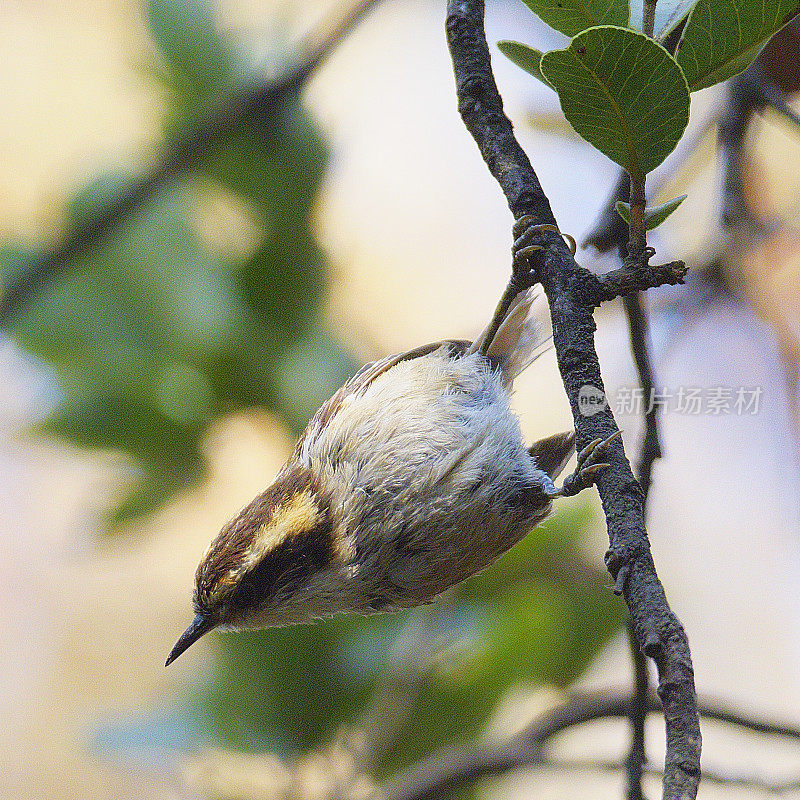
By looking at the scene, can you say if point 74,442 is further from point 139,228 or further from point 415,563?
point 415,563

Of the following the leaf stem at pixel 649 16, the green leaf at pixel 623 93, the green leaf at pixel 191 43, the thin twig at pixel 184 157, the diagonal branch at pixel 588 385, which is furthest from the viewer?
the green leaf at pixel 191 43

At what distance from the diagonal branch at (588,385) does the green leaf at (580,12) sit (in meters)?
0.08

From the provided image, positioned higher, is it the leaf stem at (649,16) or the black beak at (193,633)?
the leaf stem at (649,16)

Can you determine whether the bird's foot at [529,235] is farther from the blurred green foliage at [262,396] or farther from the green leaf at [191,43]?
the green leaf at [191,43]

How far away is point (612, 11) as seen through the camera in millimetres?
950

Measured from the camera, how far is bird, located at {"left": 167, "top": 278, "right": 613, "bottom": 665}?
1368 millimetres

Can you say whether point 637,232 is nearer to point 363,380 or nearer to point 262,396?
point 363,380

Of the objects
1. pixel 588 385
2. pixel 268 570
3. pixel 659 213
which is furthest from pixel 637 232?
pixel 268 570

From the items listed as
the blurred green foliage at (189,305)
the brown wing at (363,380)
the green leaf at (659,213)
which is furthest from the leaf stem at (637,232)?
the blurred green foliage at (189,305)

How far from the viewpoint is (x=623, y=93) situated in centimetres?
85

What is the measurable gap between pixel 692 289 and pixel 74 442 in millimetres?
1648

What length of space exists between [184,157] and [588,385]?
1202 mm

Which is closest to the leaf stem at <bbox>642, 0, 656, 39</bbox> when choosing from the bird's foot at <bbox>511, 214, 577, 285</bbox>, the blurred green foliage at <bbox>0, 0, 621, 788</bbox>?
the bird's foot at <bbox>511, 214, 577, 285</bbox>

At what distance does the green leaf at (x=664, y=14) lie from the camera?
0.95 m
